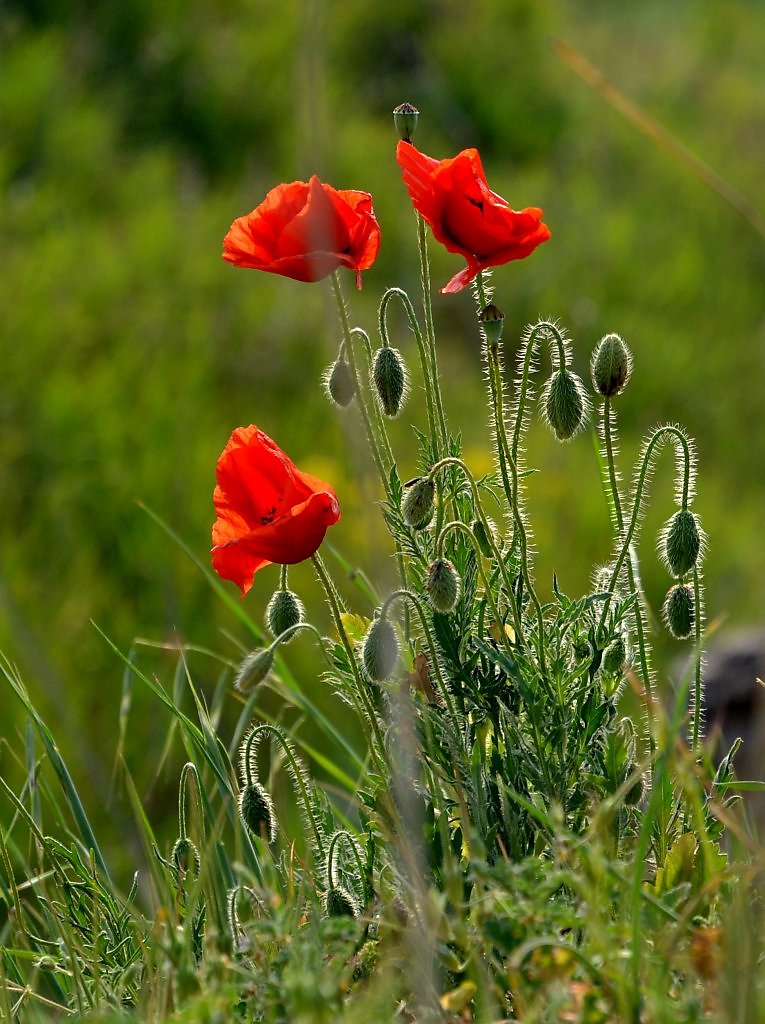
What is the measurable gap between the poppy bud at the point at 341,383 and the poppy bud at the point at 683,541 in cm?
36

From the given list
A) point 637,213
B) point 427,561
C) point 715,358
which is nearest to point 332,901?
point 427,561

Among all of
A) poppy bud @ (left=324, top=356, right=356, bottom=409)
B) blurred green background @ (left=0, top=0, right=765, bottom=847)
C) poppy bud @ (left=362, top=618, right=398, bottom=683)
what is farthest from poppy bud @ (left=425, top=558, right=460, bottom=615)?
blurred green background @ (left=0, top=0, right=765, bottom=847)

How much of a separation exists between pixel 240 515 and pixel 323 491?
11 cm

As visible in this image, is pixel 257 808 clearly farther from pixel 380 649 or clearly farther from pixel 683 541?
pixel 683 541

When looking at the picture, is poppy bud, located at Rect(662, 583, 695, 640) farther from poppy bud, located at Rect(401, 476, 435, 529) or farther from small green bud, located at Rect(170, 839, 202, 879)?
small green bud, located at Rect(170, 839, 202, 879)

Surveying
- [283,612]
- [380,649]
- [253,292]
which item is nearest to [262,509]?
[283,612]

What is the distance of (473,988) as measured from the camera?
3.51ft

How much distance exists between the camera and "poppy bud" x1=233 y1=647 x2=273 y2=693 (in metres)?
1.27

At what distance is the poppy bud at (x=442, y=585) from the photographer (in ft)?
4.08

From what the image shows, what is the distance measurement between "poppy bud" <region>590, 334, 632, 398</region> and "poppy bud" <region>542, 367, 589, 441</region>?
0.02 m

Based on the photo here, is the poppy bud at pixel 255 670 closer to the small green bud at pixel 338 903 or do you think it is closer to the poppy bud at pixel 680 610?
the small green bud at pixel 338 903

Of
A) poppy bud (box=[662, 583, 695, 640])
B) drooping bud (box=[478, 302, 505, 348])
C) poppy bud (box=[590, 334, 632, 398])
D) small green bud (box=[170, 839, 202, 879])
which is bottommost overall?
small green bud (box=[170, 839, 202, 879])

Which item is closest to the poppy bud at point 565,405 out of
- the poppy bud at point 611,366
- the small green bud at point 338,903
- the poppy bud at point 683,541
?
the poppy bud at point 611,366

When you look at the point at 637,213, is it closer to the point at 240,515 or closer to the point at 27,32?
the point at 27,32
